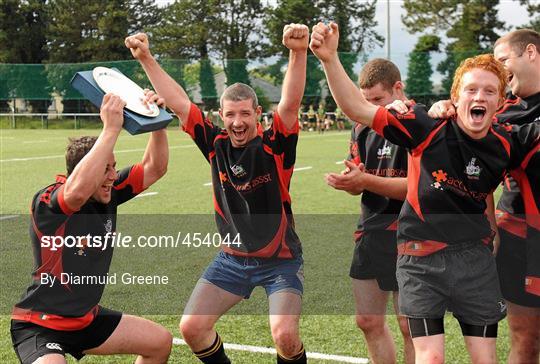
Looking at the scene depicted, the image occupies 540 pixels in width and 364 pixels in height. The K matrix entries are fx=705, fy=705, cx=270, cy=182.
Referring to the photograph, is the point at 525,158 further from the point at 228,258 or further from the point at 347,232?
the point at 347,232

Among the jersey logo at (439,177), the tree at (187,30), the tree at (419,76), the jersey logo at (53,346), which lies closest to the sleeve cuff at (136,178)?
the jersey logo at (53,346)

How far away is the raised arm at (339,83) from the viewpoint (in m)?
3.49

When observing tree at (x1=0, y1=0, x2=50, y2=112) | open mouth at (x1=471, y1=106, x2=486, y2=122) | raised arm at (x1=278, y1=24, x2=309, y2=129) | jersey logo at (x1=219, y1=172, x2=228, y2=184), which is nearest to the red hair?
open mouth at (x1=471, y1=106, x2=486, y2=122)

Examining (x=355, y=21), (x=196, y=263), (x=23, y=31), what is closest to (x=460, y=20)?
(x=355, y=21)

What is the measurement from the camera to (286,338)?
3.98 m

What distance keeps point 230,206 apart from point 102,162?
→ 3.67 feet

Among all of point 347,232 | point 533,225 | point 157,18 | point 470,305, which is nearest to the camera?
point 470,305

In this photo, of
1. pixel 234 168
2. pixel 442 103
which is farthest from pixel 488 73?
pixel 234 168

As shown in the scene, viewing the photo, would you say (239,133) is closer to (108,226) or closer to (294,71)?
(294,71)

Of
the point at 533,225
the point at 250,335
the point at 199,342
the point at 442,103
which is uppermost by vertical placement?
the point at 442,103

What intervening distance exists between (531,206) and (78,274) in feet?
7.95

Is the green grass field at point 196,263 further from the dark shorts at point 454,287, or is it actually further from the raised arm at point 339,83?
the raised arm at point 339,83

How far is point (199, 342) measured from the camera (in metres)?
4.18

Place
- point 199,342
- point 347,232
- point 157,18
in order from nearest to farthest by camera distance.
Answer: point 199,342 < point 347,232 < point 157,18
